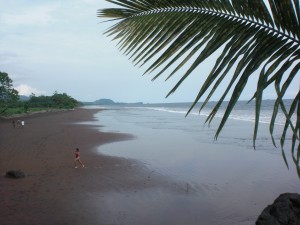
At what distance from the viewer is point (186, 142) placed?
2316 centimetres

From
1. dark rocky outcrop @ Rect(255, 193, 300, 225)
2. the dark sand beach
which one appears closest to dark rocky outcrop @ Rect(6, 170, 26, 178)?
the dark sand beach

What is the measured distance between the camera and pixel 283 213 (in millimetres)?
5676

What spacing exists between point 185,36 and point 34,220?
7.28m

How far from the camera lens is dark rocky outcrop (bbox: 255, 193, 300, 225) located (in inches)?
221

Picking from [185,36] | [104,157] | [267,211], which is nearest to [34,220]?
[267,211]

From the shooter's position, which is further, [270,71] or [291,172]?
[291,172]

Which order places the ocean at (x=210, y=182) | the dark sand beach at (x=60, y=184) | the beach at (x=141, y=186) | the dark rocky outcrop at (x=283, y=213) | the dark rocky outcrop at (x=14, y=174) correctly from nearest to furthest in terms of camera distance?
the dark rocky outcrop at (x=283, y=213), the dark sand beach at (x=60, y=184), the beach at (x=141, y=186), the ocean at (x=210, y=182), the dark rocky outcrop at (x=14, y=174)

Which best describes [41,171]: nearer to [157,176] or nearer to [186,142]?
[157,176]

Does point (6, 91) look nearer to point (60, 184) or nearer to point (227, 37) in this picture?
point (60, 184)

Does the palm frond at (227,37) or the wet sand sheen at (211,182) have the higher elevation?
the palm frond at (227,37)

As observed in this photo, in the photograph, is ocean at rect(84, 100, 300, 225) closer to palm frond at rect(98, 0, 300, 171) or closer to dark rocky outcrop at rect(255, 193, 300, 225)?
dark rocky outcrop at rect(255, 193, 300, 225)

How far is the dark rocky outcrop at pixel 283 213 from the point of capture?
221 inches

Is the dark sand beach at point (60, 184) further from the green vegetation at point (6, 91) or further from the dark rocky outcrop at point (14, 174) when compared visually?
the green vegetation at point (6, 91)

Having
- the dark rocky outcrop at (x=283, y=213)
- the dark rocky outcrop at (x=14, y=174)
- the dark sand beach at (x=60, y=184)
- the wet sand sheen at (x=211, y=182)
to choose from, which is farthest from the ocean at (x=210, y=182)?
the dark rocky outcrop at (x=14, y=174)
